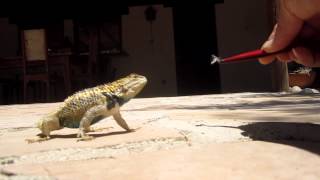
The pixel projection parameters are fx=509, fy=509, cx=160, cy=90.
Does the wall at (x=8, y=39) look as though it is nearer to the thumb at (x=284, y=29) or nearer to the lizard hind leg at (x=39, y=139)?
the lizard hind leg at (x=39, y=139)

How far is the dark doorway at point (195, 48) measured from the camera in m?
10.7

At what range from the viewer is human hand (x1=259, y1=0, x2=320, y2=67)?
5.57 ft

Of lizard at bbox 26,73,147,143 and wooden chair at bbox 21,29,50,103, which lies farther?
wooden chair at bbox 21,29,50,103

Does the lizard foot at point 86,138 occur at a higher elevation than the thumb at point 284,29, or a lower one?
lower

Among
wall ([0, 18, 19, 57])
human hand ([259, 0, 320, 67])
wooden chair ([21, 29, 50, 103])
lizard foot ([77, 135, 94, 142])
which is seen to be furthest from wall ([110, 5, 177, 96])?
lizard foot ([77, 135, 94, 142])

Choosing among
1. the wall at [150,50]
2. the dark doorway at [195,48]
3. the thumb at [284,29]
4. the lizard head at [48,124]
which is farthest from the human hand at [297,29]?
the dark doorway at [195,48]

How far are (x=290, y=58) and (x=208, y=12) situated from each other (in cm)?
884

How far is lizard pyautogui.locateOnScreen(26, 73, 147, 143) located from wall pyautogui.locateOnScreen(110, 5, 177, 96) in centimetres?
793

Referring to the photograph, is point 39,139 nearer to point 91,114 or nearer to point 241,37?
point 91,114

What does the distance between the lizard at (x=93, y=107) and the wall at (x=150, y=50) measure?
793cm

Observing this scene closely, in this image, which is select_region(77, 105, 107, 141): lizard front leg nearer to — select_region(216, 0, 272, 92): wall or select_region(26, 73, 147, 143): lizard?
select_region(26, 73, 147, 143): lizard

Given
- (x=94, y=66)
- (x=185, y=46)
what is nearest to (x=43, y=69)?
(x=94, y=66)

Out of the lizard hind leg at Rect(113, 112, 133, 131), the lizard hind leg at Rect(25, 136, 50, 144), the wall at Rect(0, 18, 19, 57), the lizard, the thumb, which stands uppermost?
the wall at Rect(0, 18, 19, 57)

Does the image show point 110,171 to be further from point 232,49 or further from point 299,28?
point 232,49
